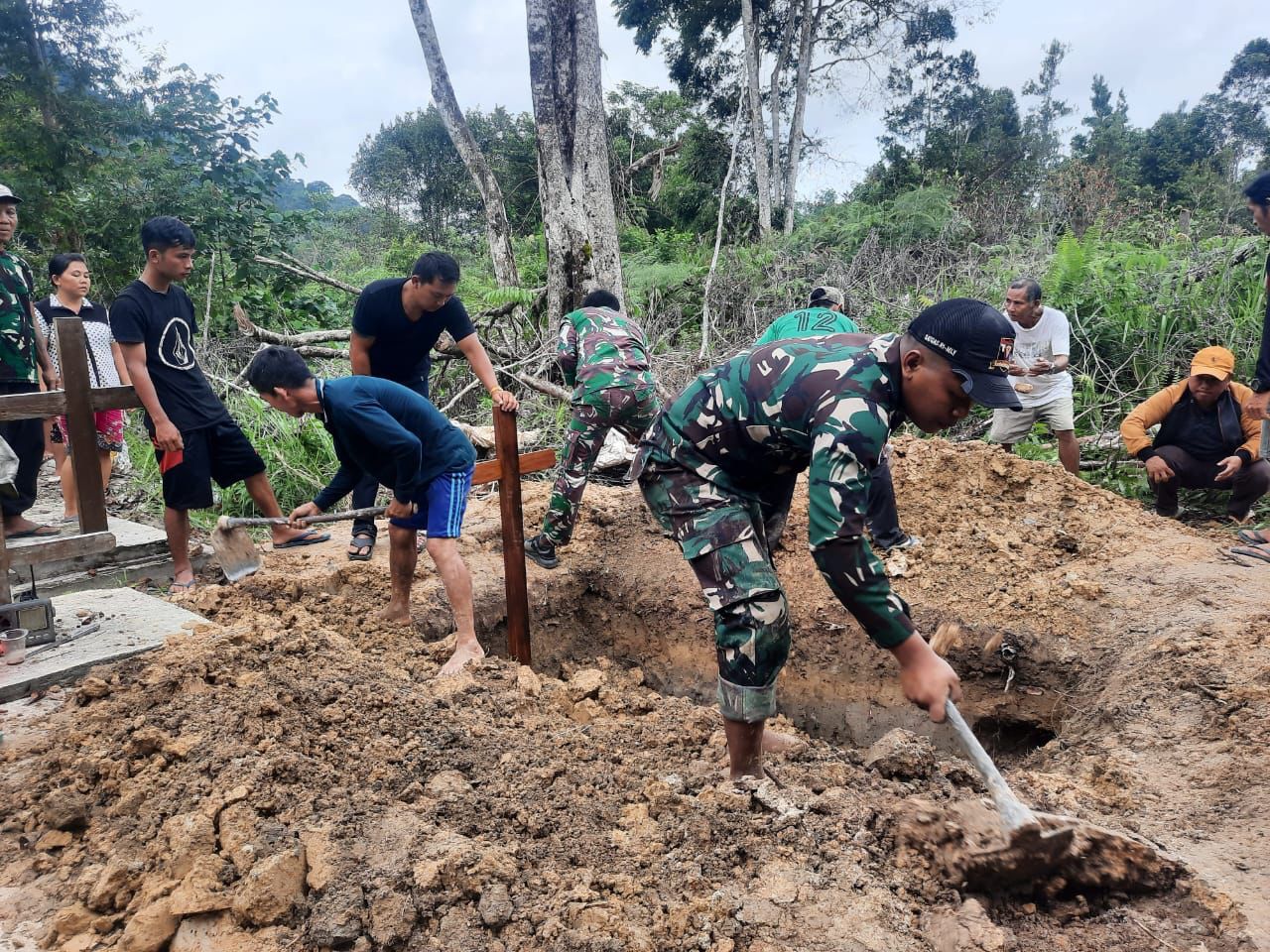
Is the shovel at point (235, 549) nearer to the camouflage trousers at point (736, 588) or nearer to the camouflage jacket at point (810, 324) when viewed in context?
the camouflage trousers at point (736, 588)

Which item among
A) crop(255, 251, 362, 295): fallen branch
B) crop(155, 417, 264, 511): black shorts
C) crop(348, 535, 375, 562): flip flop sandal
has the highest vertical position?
crop(255, 251, 362, 295): fallen branch

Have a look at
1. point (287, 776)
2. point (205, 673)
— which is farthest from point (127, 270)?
point (287, 776)

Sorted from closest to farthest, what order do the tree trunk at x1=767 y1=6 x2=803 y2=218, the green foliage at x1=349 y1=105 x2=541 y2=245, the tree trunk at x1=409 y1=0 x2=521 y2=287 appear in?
the tree trunk at x1=409 y1=0 x2=521 y2=287
the tree trunk at x1=767 y1=6 x2=803 y2=218
the green foliage at x1=349 y1=105 x2=541 y2=245

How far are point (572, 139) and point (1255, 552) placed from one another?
599 cm

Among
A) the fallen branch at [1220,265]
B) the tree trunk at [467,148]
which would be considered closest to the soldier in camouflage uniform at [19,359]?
the tree trunk at [467,148]

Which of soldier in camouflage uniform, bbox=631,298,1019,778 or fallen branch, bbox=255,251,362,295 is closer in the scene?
soldier in camouflage uniform, bbox=631,298,1019,778

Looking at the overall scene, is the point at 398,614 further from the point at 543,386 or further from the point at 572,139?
the point at 572,139

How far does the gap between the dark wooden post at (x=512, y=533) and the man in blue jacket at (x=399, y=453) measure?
278 mm

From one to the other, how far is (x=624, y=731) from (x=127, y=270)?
779 centimetres

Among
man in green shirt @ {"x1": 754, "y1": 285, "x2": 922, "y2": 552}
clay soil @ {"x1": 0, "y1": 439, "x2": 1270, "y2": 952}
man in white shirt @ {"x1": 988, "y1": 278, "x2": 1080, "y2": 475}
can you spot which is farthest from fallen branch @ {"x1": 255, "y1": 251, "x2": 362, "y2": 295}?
man in white shirt @ {"x1": 988, "y1": 278, "x2": 1080, "y2": 475}

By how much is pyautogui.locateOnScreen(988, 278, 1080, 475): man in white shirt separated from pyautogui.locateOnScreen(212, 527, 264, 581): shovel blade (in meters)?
4.55

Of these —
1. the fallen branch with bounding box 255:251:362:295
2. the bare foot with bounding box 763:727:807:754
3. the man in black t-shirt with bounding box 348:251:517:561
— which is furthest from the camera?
the fallen branch with bounding box 255:251:362:295

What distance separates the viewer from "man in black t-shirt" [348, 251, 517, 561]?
395 centimetres

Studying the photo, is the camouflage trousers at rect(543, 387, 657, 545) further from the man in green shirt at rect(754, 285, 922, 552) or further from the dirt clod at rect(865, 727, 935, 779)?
the dirt clod at rect(865, 727, 935, 779)
